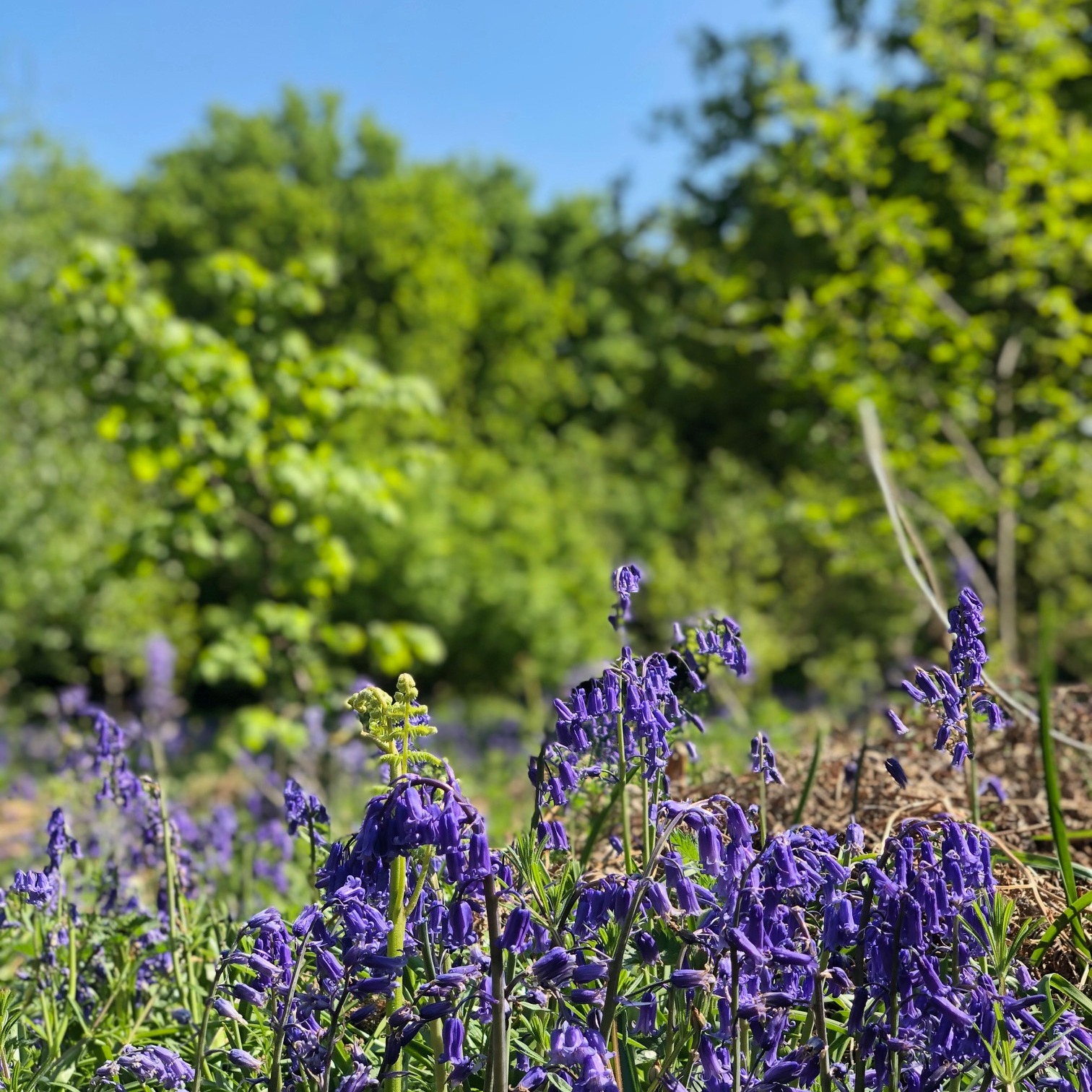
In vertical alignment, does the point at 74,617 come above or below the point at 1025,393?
above

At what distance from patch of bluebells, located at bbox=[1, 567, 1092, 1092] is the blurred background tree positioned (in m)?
4.16

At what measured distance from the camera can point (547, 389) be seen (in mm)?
27844

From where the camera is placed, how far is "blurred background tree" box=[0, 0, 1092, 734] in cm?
596

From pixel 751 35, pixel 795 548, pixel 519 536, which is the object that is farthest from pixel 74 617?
pixel 751 35

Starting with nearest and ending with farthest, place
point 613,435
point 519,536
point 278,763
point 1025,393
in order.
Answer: point 278,763 < point 1025,393 < point 519,536 < point 613,435

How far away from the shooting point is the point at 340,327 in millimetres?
27875

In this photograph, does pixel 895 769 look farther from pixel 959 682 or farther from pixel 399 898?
pixel 399 898

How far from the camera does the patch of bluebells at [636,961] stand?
4.42ft

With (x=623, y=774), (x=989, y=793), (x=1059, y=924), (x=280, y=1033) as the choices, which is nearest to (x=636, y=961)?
(x=623, y=774)

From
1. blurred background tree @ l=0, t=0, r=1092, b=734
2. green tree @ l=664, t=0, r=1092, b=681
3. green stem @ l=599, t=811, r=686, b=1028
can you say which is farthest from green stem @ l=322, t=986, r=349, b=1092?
green tree @ l=664, t=0, r=1092, b=681

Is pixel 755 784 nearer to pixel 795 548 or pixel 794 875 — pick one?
pixel 794 875

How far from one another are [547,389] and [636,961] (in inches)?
1048

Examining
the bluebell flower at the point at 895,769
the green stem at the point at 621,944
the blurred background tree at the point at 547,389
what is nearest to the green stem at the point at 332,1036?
the green stem at the point at 621,944

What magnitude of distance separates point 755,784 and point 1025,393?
645 cm
